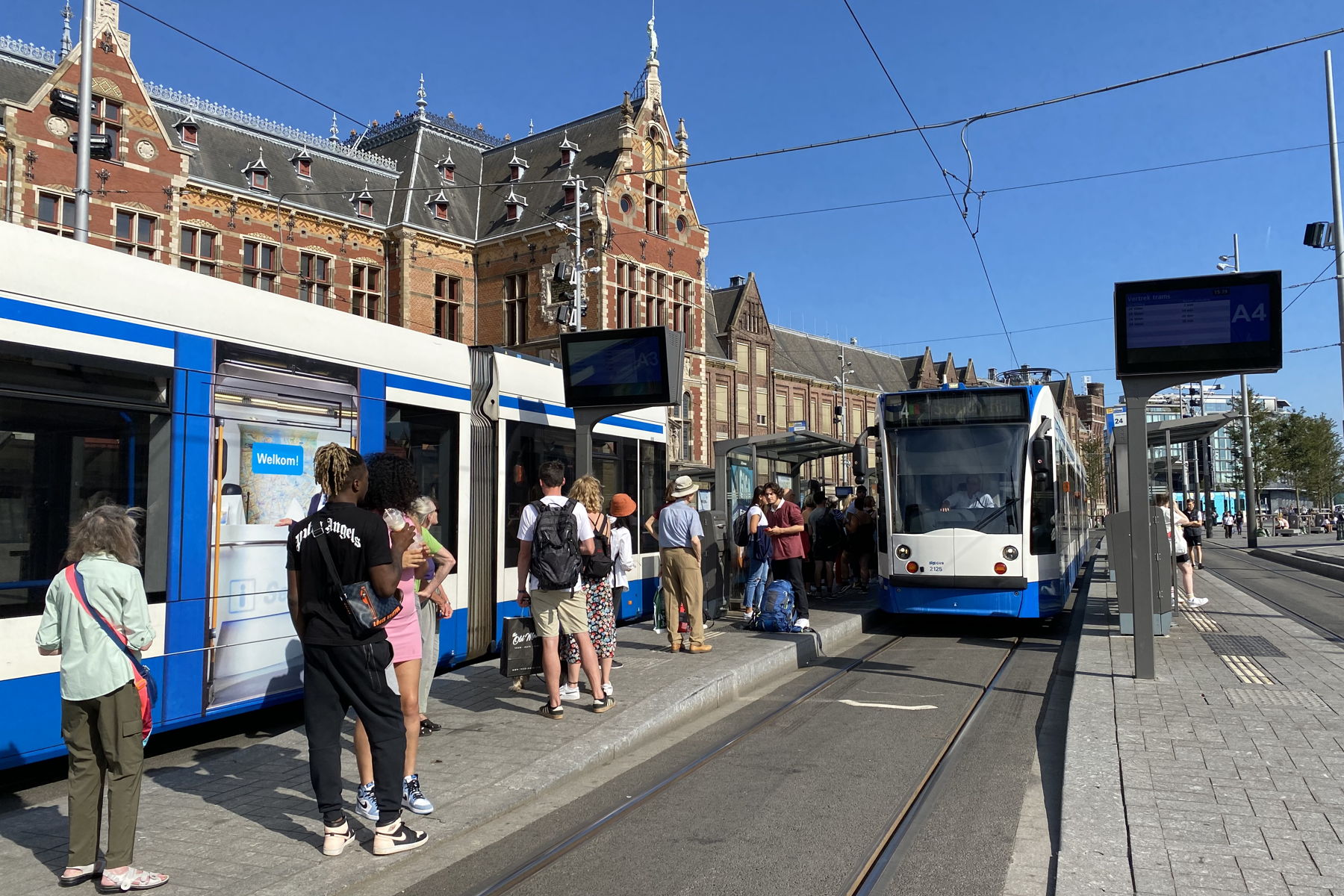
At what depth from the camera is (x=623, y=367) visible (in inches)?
336

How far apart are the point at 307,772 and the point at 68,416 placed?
2.35 meters

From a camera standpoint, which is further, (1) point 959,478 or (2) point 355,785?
(1) point 959,478

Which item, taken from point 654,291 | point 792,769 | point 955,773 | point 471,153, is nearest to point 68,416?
point 792,769

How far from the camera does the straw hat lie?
9.23 m

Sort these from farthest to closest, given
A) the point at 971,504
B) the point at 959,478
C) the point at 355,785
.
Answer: the point at 959,478 → the point at 971,504 → the point at 355,785

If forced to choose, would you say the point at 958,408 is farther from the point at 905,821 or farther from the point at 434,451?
the point at 905,821

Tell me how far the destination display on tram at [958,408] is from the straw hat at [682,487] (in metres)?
4.03

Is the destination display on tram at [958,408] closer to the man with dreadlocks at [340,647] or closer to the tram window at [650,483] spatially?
the tram window at [650,483]

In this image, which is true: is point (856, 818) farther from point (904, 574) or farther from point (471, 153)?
point (471, 153)

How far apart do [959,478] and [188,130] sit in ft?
101

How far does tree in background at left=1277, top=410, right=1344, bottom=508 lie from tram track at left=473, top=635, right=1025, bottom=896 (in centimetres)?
4722

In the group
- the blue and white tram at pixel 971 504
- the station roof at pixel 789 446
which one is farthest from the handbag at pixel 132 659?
the blue and white tram at pixel 971 504

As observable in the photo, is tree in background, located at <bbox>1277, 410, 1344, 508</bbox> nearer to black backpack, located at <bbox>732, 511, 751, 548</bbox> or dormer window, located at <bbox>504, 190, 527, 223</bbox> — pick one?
dormer window, located at <bbox>504, 190, 527, 223</bbox>

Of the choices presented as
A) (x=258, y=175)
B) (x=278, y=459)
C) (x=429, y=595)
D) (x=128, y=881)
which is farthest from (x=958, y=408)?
(x=258, y=175)
